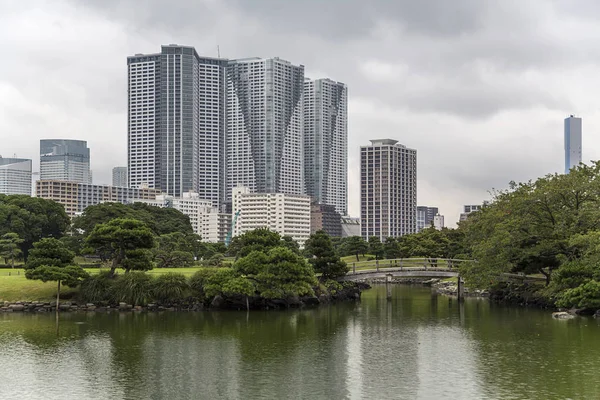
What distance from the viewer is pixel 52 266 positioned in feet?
162

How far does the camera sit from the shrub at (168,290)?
5103 cm

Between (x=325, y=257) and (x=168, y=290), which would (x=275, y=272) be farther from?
(x=325, y=257)

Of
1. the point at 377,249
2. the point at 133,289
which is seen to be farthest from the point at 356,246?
the point at 133,289

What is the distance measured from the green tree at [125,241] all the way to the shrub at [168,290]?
1918 mm

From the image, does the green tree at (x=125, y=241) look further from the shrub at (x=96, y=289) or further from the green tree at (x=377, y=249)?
the green tree at (x=377, y=249)

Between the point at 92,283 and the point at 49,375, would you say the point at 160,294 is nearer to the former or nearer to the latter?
the point at 92,283

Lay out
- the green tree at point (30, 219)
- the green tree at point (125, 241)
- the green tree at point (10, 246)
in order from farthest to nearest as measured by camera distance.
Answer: the green tree at point (30, 219)
the green tree at point (10, 246)
the green tree at point (125, 241)

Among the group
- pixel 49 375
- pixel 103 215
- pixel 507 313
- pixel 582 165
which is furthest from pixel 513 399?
pixel 103 215

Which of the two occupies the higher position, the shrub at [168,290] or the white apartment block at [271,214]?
the white apartment block at [271,214]

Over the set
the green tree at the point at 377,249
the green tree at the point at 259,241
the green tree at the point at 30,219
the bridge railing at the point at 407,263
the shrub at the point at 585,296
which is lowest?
the shrub at the point at 585,296

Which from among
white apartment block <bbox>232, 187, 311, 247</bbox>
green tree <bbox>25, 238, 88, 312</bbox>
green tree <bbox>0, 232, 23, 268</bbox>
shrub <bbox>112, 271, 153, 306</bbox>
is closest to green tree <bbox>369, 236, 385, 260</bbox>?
green tree <bbox>0, 232, 23, 268</bbox>

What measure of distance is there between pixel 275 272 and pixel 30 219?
37.6m

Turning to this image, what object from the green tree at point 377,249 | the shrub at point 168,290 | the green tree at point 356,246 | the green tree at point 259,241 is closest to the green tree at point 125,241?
the shrub at point 168,290

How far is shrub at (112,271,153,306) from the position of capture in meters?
50.4
